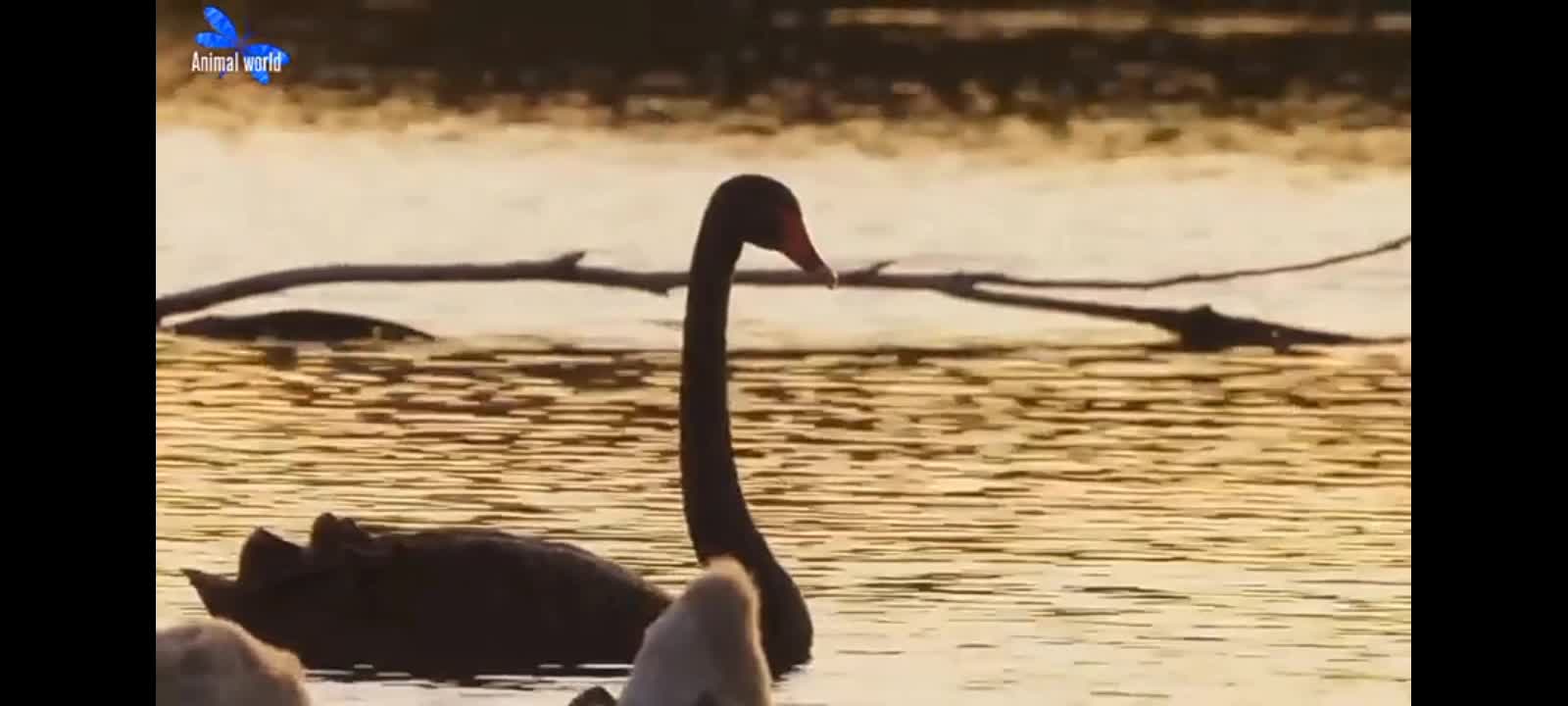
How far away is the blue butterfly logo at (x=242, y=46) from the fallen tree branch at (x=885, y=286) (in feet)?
1.90

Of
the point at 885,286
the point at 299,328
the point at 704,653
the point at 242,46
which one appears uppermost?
the point at 242,46

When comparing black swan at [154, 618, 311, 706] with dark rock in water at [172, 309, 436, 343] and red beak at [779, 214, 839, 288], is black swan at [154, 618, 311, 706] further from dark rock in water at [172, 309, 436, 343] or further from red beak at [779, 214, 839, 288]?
dark rock in water at [172, 309, 436, 343]

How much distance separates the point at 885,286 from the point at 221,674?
3.89m

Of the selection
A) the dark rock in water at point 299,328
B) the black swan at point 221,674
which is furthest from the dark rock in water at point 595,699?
the dark rock in water at point 299,328

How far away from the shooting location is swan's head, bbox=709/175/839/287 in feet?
20.8

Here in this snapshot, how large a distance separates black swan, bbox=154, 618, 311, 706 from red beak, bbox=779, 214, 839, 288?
1.99 metres

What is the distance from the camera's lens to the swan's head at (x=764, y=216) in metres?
6.34

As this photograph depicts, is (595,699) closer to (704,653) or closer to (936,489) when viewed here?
(704,653)

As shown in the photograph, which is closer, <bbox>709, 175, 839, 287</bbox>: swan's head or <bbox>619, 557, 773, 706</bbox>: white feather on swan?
<bbox>619, 557, 773, 706</bbox>: white feather on swan

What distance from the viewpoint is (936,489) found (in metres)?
7.30

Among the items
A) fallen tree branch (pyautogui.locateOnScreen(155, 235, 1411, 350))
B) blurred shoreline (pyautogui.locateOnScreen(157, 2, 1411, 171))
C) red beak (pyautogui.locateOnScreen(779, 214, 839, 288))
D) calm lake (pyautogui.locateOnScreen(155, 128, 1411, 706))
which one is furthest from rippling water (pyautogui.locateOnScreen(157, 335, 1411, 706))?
blurred shoreline (pyautogui.locateOnScreen(157, 2, 1411, 171))

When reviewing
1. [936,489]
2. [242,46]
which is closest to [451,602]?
[936,489]

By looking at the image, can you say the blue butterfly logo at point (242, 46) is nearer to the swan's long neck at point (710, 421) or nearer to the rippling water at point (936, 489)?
the rippling water at point (936, 489)
